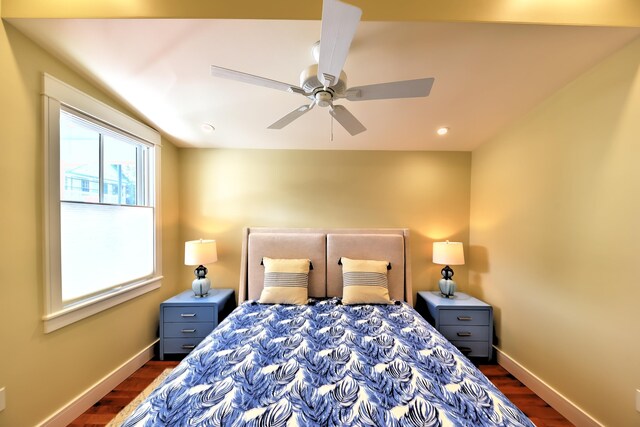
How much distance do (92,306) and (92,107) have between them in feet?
5.05

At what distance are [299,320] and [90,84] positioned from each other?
2487mm

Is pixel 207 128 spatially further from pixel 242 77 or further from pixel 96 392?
pixel 96 392

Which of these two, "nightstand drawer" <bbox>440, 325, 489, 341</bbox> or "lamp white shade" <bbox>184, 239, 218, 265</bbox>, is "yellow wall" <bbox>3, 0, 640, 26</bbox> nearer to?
"lamp white shade" <bbox>184, 239, 218, 265</bbox>

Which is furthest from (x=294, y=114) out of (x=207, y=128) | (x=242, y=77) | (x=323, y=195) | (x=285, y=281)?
(x=285, y=281)

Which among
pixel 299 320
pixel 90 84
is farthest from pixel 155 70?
pixel 299 320

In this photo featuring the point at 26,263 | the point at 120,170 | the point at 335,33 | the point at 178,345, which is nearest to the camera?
the point at 335,33

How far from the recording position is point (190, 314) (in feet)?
7.77

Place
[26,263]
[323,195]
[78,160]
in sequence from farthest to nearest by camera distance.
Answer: [323,195]
[78,160]
[26,263]

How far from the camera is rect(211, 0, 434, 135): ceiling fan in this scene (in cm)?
84

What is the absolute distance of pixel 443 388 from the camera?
115cm

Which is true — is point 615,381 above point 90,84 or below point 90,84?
below

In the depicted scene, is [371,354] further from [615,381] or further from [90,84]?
[90,84]

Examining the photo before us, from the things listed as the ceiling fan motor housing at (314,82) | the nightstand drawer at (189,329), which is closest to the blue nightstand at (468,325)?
the ceiling fan motor housing at (314,82)

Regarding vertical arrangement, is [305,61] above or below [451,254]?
above
